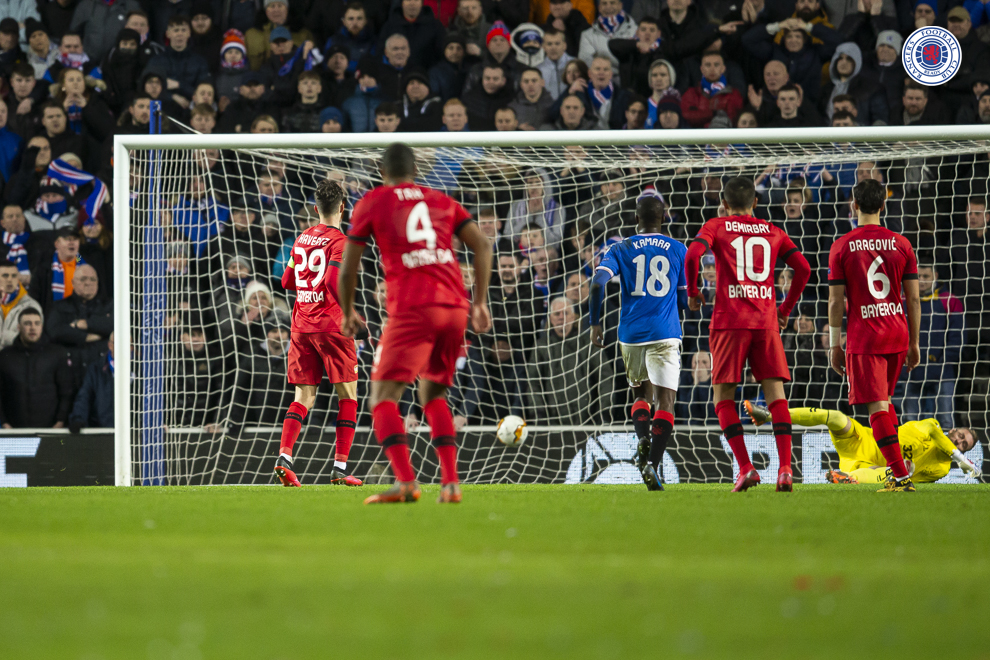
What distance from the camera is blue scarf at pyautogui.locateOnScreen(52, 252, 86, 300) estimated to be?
34.3ft

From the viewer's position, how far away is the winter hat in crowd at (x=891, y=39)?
11156mm

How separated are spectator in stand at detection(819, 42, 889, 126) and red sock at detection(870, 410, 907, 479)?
4.88 metres

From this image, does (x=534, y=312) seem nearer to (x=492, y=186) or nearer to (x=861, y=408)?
(x=492, y=186)

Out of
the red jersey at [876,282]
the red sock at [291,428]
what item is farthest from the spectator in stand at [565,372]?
the red jersey at [876,282]

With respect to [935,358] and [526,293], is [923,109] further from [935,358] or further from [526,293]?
[526,293]

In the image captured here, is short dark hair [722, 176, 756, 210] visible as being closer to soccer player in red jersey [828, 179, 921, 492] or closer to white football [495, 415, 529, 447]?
soccer player in red jersey [828, 179, 921, 492]

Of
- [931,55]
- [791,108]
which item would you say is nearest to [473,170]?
[791,108]

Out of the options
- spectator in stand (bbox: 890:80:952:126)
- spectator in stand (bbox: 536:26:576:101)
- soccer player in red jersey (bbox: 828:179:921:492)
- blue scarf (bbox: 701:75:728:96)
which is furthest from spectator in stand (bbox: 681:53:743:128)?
soccer player in red jersey (bbox: 828:179:921:492)

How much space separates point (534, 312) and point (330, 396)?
2.10 meters

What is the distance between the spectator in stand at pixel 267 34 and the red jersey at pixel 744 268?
7088 millimetres

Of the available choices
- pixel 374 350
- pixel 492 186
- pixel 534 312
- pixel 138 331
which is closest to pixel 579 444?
pixel 534 312

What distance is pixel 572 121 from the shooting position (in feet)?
35.6

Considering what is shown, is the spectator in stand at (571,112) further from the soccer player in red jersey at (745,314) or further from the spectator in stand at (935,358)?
the soccer player in red jersey at (745,314)

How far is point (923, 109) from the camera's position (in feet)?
34.5
